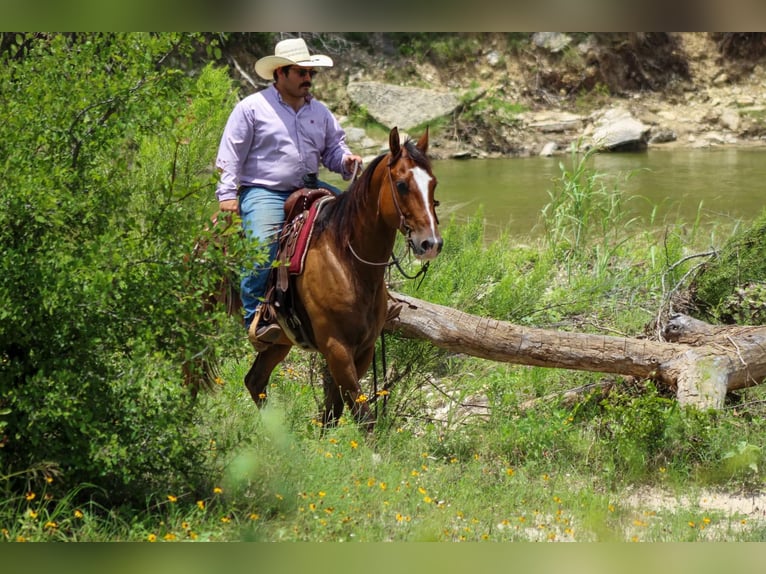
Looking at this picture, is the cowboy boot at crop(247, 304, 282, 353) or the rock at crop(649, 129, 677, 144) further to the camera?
the rock at crop(649, 129, 677, 144)

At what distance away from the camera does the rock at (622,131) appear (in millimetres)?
20500

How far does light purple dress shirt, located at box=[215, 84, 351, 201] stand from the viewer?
610 centimetres

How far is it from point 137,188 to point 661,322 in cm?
400

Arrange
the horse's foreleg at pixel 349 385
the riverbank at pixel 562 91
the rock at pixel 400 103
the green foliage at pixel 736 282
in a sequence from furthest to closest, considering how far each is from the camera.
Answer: the riverbank at pixel 562 91
the rock at pixel 400 103
the green foliage at pixel 736 282
the horse's foreleg at pixel 349 385

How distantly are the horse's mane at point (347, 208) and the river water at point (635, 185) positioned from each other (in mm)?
7362

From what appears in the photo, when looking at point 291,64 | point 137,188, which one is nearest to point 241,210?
point 291,64

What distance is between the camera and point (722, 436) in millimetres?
5816

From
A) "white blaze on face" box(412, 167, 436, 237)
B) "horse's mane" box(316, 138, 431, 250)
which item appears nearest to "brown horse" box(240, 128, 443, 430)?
"horse's mane" box(316, 138, 431, 250)

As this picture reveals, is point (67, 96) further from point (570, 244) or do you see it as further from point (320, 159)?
point (570, 244)

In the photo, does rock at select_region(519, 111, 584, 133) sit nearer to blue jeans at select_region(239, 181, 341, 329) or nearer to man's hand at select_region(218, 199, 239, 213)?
blue jeans at select_region(239, 181, 341, 329)

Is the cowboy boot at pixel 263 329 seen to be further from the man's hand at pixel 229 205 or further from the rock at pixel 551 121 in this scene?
the rock at pixel 551 121

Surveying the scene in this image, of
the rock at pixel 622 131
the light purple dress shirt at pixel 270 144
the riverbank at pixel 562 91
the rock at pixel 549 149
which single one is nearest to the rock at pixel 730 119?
the riverbank at pixel 562 91

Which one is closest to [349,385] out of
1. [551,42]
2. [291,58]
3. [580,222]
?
[291,58]

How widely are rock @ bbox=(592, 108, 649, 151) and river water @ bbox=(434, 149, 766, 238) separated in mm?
398
